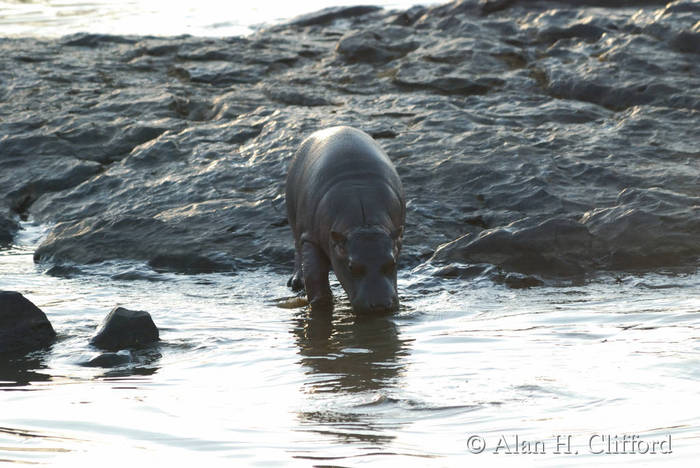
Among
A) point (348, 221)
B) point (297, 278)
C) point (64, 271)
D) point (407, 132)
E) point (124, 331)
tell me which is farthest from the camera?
point (407, 132)

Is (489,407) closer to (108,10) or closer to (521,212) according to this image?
(521,212)

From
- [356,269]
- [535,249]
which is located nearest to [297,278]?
[356,269]

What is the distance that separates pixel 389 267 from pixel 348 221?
44 centimetres

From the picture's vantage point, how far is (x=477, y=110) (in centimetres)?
1367

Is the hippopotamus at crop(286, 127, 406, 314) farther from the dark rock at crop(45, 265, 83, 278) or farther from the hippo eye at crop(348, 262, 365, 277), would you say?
the dark rock at crop(45, 265, 83, 278)

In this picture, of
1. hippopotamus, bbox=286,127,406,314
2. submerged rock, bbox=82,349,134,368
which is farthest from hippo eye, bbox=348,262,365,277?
submerged rock, bbox=82,349,134,368

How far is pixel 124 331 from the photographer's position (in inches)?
290

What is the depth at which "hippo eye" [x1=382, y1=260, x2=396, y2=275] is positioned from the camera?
8070mm

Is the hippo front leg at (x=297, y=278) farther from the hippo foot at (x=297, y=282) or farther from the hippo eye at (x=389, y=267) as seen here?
the hippo eye at (x=389, y=267)

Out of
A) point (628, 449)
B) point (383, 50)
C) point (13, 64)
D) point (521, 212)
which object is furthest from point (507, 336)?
point (13, 64)

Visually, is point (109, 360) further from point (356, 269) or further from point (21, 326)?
point (356, 269)

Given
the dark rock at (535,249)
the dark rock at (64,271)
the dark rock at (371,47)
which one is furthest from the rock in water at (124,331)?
the dark rock at (371,47)

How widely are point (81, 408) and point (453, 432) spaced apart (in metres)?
1.86

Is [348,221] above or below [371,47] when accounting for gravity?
below
